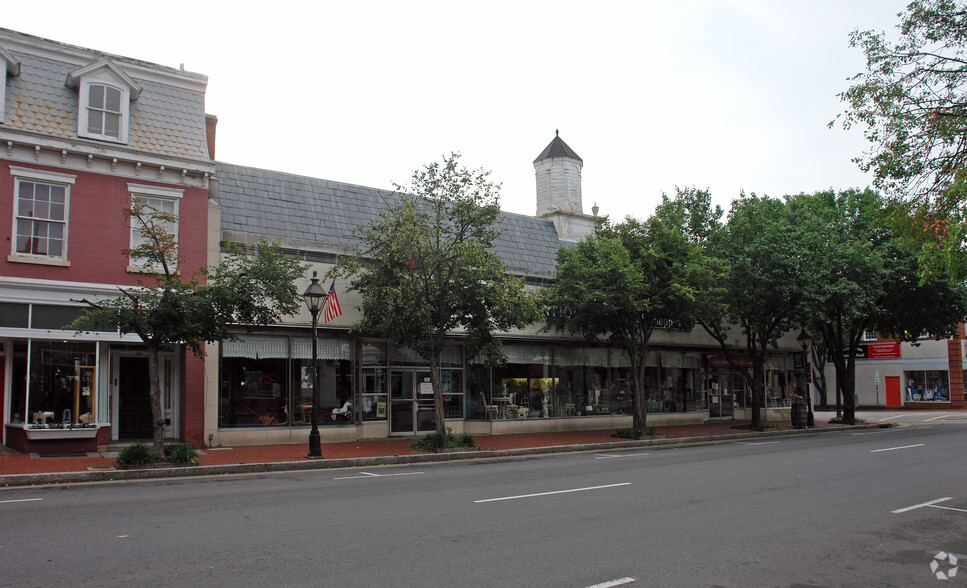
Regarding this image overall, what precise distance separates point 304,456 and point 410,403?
6104 millimetres

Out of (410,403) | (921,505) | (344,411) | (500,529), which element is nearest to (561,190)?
(410,403)

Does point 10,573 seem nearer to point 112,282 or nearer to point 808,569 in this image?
point 808,569

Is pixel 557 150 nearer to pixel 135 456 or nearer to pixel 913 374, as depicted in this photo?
pixel 135 456

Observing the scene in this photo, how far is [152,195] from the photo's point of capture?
60.3 feet

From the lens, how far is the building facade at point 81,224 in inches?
656

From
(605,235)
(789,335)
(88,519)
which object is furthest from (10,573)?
(789,335)

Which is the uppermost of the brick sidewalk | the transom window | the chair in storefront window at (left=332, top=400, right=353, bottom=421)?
the transom window

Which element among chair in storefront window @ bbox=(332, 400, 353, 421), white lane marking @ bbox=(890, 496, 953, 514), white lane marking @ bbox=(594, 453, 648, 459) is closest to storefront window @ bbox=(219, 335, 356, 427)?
chair in storefront window @ bbox=(332, 400, 353, 421)

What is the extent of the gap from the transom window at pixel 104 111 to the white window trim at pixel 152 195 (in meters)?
1.45

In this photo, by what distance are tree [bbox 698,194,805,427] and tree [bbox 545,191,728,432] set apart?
142cm

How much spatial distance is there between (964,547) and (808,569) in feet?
8.43

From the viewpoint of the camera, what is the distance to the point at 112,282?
58.1 ft

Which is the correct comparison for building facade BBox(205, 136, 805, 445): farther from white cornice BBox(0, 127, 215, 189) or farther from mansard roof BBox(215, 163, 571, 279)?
white cornice BBox(0, 127, 215, 189)

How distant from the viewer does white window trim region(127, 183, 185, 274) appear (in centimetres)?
1791
